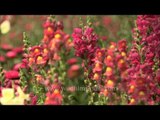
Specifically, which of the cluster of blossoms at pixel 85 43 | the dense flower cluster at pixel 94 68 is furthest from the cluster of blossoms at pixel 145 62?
the cluster of blossoms at pixel 85 43

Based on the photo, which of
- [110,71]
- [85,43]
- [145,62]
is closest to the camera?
[110,71]

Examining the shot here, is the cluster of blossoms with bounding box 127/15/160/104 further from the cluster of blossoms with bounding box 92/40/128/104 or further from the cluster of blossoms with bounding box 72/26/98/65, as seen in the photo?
the cluster of blossoms with bounding box 72/26/98/65

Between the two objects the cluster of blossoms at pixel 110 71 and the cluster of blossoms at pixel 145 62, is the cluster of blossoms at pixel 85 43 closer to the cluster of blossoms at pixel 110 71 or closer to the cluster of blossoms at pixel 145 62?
the cluster of blossoms at pixel 110 71

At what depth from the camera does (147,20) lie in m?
4.89

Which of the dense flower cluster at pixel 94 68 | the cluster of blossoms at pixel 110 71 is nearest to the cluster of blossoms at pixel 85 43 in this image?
the dense flower cluster at pixel 94 68

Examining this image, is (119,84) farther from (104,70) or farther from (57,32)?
(57,32)

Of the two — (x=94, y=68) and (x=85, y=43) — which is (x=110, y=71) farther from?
(x=85, y=43)

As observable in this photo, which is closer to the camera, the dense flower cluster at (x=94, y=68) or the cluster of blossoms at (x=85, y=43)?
the dense flower cluster at (x=94, y=68)

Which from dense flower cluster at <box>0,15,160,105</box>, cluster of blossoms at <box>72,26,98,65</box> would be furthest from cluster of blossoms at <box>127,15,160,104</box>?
cluster of blossoms at <box>72,26,98,65</box>

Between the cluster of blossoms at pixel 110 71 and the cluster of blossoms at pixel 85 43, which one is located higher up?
the cluster of blossoms at pixel 85 43

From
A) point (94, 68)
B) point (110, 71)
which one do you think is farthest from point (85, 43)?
point (110, 71)

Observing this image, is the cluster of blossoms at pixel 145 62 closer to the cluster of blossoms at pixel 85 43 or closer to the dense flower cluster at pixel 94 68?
the dense flower cluster at pixel 94 68
